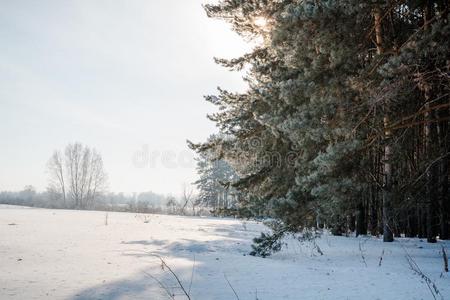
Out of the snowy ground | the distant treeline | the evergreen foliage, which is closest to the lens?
the snowy ground

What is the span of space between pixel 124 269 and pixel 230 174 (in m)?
46.9

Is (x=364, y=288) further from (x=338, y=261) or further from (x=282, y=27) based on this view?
(x=282, y=27)

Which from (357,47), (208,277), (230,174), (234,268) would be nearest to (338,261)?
(234,268)

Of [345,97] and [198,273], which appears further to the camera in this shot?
[345,97]

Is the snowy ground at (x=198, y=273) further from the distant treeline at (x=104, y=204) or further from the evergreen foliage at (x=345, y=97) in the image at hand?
the distant treeline at (x=104, y=204)

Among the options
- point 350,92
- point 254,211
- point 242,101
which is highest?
point 242,101

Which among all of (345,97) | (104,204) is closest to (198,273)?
(345,97)

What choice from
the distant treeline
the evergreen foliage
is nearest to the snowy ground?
the evergreen foliage

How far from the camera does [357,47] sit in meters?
7.91

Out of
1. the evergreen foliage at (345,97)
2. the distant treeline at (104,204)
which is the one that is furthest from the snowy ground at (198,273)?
the distant treeline at (104,204)

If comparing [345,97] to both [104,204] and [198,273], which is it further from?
[104,204]

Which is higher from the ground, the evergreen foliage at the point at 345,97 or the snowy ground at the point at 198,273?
the evergreen foliage at the point at 345,97

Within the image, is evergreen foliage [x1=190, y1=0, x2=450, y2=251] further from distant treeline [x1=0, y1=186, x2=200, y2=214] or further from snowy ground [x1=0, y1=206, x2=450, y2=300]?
distant treeline [x1=0, y1=186, x2=200, y2=214]

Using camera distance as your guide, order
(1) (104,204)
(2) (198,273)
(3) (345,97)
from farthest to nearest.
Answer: (1) (104,204)
(3) (345,97)
(2) (198,273)
